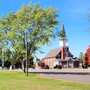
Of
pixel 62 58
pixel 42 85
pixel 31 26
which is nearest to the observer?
pixel 42 85

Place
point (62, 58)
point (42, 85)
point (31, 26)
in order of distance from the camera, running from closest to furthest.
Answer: point (42, 85) < point (31, 26) < point (62, 58)

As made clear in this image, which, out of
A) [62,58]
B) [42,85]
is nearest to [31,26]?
[42,85]

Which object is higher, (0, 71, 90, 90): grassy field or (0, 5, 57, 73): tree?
(0, 5, 57, 73): tree

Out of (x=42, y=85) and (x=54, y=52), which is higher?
(x=54, y=52)

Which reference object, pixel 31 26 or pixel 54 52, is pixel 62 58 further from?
pixel 31 26

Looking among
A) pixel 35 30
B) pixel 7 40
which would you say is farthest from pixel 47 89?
pixel 7 40

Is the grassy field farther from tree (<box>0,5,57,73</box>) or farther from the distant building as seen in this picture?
the distant building

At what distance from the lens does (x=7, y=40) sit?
7925 centimetres

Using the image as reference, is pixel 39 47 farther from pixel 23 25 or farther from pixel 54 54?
pixel 54 54

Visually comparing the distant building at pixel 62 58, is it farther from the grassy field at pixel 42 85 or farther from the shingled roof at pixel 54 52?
the grassy field at pixel 42 85

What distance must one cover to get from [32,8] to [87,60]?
44.4m

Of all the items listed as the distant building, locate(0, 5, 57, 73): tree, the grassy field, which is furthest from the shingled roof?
the grassy field

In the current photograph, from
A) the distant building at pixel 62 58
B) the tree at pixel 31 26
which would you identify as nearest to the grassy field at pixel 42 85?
the tree at pixel 31 26

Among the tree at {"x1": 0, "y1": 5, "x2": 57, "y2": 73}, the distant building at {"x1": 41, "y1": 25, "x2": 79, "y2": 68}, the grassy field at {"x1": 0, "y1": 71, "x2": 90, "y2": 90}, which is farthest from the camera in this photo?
the distant building at {"x1": 41, "y1": 25, "x2": 79, "y2": 68}
